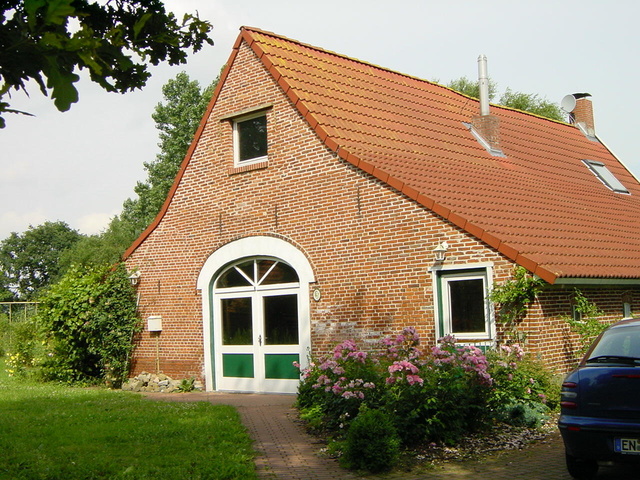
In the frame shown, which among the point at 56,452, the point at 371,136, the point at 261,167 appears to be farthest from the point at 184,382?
the point at 56,452

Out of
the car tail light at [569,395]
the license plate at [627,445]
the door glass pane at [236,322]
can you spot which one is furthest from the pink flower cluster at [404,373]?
the door glass pane at [236,322]

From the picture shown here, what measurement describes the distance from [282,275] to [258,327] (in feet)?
4.04

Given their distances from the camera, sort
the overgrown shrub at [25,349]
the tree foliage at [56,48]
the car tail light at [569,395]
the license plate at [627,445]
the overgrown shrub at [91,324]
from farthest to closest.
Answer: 1. the overgrown shrub at [25,349]
2. the overgrown shrub at [91,324]
3. the car tail light at [569,395]
4. the license plate at [627,445]
5. the tree foliage at [56,48]

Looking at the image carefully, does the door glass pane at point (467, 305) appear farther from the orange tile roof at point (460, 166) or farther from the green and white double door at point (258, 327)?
the green and white double door at point (258, 327)

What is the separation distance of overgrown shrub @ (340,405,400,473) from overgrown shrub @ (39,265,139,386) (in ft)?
34.0

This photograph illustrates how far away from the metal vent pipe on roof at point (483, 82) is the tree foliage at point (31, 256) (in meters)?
69.8

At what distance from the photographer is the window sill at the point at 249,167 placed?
1543 centimetres

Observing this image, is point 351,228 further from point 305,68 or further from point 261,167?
point 305,68

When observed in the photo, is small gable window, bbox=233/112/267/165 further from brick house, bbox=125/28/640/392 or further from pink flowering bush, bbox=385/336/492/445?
pink flowering bush, bbox=385/336/492/445

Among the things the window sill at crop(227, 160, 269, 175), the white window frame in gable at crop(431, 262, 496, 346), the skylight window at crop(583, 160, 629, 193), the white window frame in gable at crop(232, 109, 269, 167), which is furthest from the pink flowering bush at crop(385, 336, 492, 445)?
the skylight window at crop(583, 160, 629, 193)

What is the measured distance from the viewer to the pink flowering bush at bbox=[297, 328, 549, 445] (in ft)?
29.3

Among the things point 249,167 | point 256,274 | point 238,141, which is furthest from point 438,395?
point 238,141

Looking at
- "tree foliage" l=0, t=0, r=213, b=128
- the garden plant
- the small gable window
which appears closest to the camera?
"tree foliage" l=0, t=0, r=213, b=128

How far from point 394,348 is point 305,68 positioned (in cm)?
788
